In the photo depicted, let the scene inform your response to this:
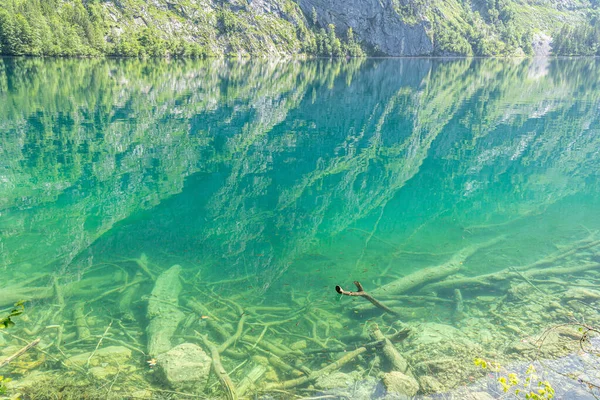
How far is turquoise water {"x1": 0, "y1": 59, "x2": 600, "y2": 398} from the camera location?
29.6 feet

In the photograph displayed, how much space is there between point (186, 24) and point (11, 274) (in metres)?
193

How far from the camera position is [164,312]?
10688 millimetres

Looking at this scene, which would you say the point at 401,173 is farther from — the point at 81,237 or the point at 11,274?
the point at 11,274

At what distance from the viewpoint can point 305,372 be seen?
8.55 meters

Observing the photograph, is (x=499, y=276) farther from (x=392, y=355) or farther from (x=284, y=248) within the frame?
(x=284, y=248)

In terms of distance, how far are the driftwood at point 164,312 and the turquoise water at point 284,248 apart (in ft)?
0.27

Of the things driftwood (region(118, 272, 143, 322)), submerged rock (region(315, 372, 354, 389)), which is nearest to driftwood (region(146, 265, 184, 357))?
driftwood (region(118, 272, 143, 322))

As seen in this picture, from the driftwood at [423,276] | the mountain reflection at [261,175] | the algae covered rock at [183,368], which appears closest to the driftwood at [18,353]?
the algae covered rock at [183,368]

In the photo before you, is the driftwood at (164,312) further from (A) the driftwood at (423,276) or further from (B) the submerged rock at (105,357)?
(A) the driftwood at (423,276)

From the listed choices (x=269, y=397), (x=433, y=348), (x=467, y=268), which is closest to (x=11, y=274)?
(x=269, y=397)

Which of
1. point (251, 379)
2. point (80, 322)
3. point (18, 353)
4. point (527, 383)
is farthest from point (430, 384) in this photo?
point (80, 322)

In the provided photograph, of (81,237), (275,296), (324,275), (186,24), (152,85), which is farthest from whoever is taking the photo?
(186,24)

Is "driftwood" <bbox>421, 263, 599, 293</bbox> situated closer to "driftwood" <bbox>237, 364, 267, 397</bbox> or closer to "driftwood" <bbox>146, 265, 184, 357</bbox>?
"driftwood" <bbox>237, 364, 267, 397</bbox>

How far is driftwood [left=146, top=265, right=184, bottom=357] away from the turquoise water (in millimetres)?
81
